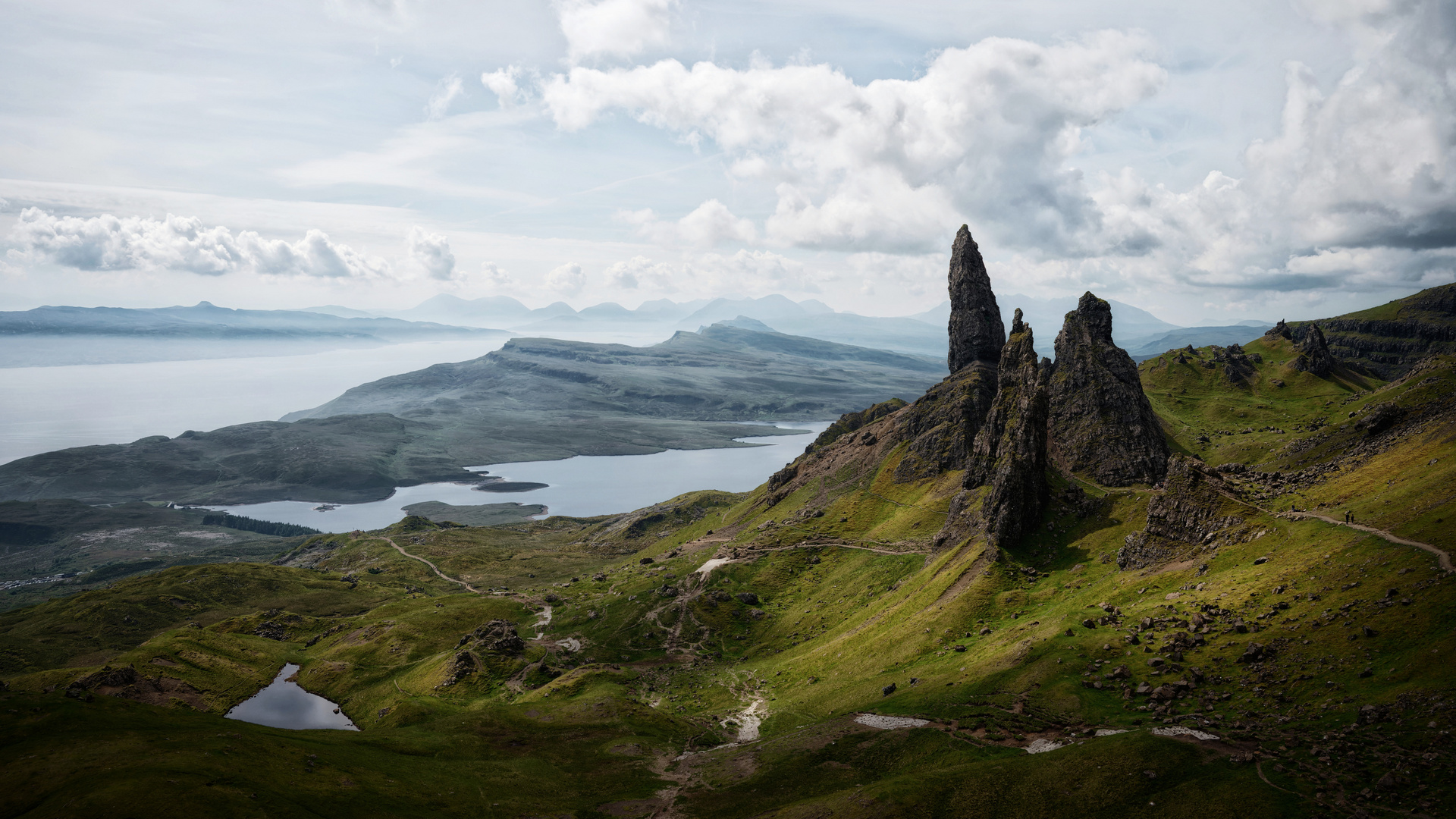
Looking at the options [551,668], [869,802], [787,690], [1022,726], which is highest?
[1022,726]

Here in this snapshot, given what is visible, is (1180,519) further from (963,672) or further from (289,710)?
(289,710)

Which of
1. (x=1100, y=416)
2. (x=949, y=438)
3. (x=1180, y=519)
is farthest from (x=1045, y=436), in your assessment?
(x=949, y=438)

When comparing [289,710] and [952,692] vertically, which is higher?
[952,692]

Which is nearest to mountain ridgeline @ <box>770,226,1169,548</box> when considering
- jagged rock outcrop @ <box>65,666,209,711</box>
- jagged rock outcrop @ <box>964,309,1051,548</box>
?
jagged rock outcrop @ <box>964,309,1051,548</box>

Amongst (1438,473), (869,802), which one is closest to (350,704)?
(869,802)

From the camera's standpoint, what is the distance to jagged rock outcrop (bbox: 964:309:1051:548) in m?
112

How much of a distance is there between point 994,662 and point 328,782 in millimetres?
73056

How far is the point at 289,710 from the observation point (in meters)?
126

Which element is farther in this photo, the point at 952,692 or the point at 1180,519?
the point at 1180,519

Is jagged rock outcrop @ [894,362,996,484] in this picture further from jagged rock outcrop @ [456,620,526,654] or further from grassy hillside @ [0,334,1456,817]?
jagged rock outcrop @ [456,620,526,654]

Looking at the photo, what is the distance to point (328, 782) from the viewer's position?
237ft

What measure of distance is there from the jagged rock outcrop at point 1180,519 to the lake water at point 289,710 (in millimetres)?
120472

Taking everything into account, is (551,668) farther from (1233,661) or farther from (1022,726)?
(1233,661)

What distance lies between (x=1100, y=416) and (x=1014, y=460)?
47057 mm
